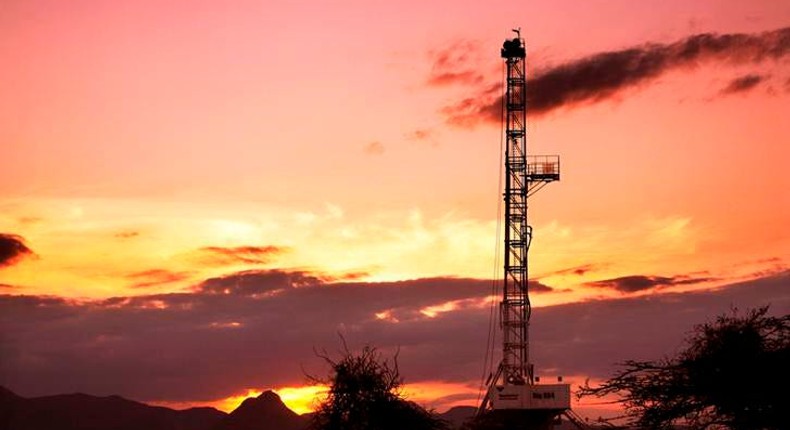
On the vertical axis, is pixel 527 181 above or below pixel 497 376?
above

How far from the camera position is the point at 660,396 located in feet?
80.9

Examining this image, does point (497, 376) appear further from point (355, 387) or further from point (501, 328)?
point (355, 387)

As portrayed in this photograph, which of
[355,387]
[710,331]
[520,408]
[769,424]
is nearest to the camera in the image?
[769,424]

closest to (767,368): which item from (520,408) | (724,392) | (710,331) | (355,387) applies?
(724,392)

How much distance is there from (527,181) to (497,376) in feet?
74.3

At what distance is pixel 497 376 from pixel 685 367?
111m

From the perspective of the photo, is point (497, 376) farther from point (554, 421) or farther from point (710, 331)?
point (710, 331)

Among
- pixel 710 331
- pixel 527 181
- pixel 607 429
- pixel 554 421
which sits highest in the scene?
pixel 527 181

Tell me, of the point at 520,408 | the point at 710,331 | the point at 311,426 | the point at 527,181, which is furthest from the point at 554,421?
the point at 710,331

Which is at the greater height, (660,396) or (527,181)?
(527,181)

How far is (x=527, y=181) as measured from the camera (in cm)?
13288

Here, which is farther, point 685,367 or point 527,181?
point 527,181

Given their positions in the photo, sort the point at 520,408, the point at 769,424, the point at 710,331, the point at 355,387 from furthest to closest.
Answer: the point at 520,408 → the point at 355,387 → the point at 710,331 → the point at 769,424

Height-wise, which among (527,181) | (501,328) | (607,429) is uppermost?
(527,181)
